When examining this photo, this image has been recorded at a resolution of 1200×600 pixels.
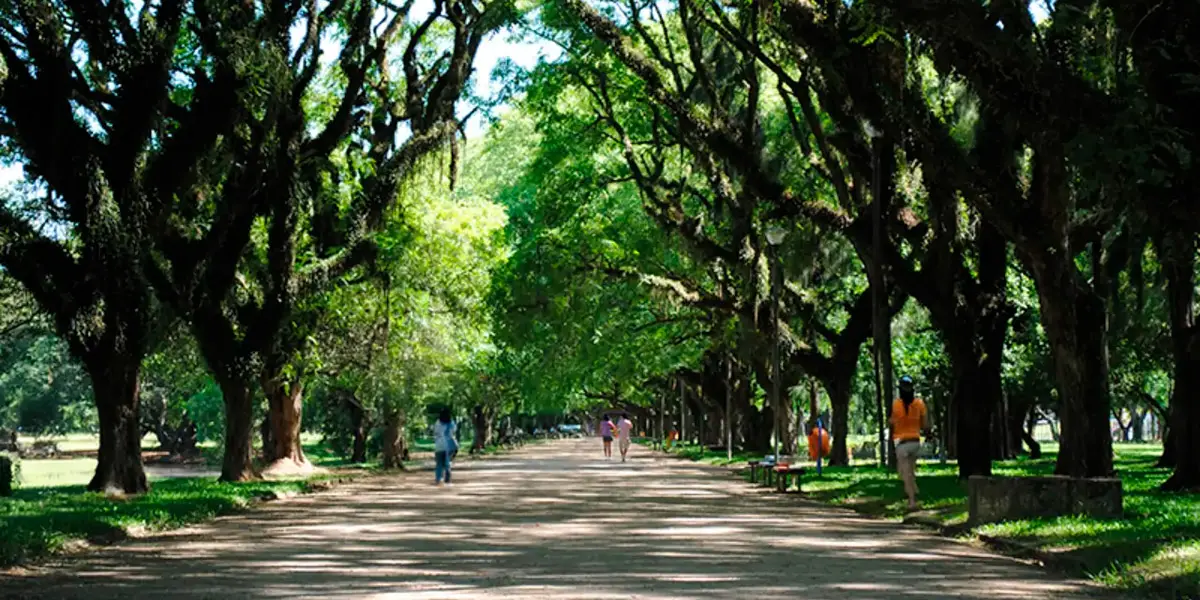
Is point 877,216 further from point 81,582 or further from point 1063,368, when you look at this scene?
point 81,582

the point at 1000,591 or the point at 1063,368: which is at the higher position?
the point at 1063,368

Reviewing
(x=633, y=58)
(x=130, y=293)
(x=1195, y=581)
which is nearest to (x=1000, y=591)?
(x=1195, y=581)

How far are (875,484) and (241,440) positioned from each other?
13272 millimetres

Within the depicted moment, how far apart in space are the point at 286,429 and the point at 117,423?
13311mm

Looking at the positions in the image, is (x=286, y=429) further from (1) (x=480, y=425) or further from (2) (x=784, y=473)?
(1) (x=480, y=425)

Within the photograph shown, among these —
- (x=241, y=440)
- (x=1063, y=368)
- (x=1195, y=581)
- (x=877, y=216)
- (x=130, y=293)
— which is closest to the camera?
(x=1195, y=581)

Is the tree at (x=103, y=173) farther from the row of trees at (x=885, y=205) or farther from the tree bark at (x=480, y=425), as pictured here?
the tree bark at (x=480, y=425)

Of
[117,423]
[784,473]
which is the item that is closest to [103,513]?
[117,423]

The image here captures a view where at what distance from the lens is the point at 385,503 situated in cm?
2464

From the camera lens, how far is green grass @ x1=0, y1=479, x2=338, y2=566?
47.0 ft

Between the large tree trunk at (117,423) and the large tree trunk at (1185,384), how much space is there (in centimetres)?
1699

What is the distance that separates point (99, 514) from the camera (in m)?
18.2

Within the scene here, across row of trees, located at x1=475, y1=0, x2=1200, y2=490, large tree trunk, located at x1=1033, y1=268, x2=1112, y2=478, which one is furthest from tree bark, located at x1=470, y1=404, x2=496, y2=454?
large tree trunk, located at x1=1033, y1=268, x2=1112, y2=478

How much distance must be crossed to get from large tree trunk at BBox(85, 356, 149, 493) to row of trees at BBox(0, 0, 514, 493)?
3 cm
